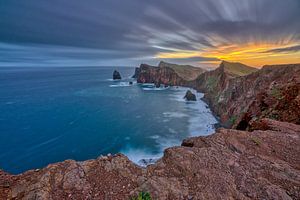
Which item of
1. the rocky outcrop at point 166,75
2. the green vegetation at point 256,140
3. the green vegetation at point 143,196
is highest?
the green vegetation at point 256,140

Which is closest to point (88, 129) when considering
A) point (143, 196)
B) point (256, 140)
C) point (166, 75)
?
point (256, 140)

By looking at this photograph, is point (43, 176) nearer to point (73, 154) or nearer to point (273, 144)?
point (273, 144)

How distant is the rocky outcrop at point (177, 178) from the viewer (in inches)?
186

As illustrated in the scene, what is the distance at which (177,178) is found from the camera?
528cm

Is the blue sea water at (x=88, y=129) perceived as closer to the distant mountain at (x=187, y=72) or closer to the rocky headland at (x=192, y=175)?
the rocky headland at (x=192, y=175)

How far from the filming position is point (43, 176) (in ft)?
16.7

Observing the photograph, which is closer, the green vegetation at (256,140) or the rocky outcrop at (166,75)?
the green vegetation at (256,140)

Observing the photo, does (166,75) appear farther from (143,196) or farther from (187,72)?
(143,196)

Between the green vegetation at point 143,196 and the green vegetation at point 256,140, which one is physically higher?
the green vegetation at point 256,140

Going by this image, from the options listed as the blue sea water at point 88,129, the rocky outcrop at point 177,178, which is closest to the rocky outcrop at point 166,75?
the blue sea water at point 88,129

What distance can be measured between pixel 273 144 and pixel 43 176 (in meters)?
8.34

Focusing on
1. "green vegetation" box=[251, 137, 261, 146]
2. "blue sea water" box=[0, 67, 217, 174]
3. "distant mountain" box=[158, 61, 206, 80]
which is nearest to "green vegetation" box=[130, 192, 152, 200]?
"green vegetation" box=[251, 137, 261, 146]

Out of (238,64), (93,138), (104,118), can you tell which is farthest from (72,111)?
(238,64)

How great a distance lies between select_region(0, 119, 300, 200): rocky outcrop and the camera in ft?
15.5
